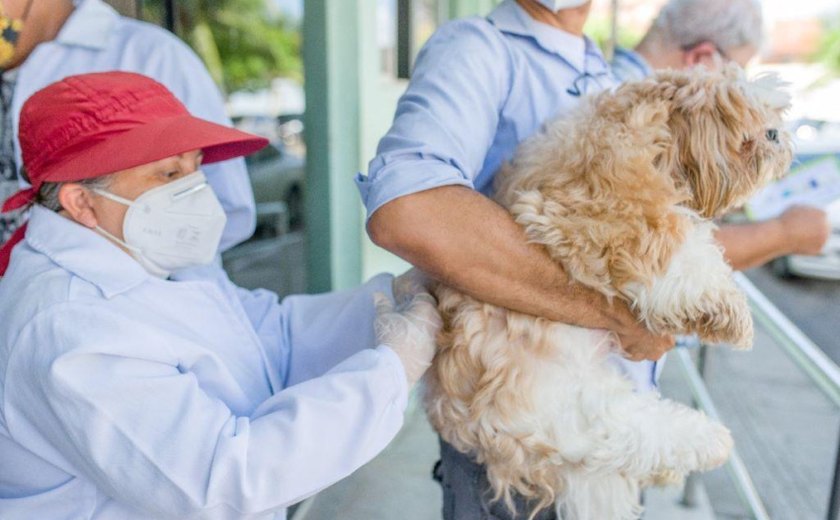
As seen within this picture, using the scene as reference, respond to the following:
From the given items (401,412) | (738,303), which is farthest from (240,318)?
Result: (738,303)

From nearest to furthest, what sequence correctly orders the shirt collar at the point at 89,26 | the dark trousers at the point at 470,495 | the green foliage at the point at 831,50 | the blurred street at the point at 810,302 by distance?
the dark trousers at the point at 470,495, the shirt collar at the point at 89,26, the blurred street at the point at 810,302, the green foliage at the point at 831,50

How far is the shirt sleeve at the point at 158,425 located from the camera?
1203mm

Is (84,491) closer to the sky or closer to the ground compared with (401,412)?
closer to the ground

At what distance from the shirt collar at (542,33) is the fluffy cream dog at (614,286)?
A: 11.0 inches

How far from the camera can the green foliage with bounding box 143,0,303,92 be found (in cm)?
2034

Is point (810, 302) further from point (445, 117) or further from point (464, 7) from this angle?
point (445, 117)

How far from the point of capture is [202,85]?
7.57ft

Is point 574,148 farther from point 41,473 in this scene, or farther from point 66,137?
point 41,473

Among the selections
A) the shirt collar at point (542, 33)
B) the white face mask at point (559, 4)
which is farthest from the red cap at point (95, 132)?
the white face mask at point (559, 4)

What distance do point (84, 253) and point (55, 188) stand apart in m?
0.22

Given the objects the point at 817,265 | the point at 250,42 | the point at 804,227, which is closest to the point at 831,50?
the point at 250,42

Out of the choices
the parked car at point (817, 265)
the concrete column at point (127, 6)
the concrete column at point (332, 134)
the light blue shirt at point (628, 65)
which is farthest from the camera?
the parked car at point (817, 265)

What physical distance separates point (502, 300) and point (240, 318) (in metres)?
0.66

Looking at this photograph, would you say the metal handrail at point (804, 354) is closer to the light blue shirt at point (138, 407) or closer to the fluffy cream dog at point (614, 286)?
the fluffy cream dog at point (614, 286)
